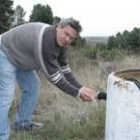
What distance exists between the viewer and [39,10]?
14.3 meters

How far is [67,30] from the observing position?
4262mm

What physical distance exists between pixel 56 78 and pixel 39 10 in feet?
33.0

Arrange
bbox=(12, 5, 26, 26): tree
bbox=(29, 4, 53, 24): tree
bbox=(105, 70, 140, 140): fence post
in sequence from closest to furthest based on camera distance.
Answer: bbox=(105, 70, 140, 140): fence post, bbox=(29, 4, 53, 24): tree, bbox=(12, 5, 26, 26): tree

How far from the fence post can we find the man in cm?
52

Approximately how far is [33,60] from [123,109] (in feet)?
4.21

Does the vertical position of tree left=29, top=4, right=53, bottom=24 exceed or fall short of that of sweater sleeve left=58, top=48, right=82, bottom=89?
it exceeds it

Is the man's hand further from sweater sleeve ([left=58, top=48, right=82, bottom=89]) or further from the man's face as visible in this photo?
the man's face

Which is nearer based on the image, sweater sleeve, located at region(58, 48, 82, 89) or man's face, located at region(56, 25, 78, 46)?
man's face, located at region(56, 25, 78, 46)

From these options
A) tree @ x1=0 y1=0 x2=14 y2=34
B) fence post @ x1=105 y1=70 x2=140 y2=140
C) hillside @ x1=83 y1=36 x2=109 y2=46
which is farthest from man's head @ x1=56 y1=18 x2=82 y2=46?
tree @ x1=0 y1=0 x2=14 y2=34

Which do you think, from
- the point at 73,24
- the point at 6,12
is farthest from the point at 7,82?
the point at 6,12

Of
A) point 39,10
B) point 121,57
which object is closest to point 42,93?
point 121,57

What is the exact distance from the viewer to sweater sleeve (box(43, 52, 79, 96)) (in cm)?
432

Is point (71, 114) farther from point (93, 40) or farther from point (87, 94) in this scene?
point (93, 40)

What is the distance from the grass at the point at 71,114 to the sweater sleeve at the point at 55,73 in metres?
0.82
